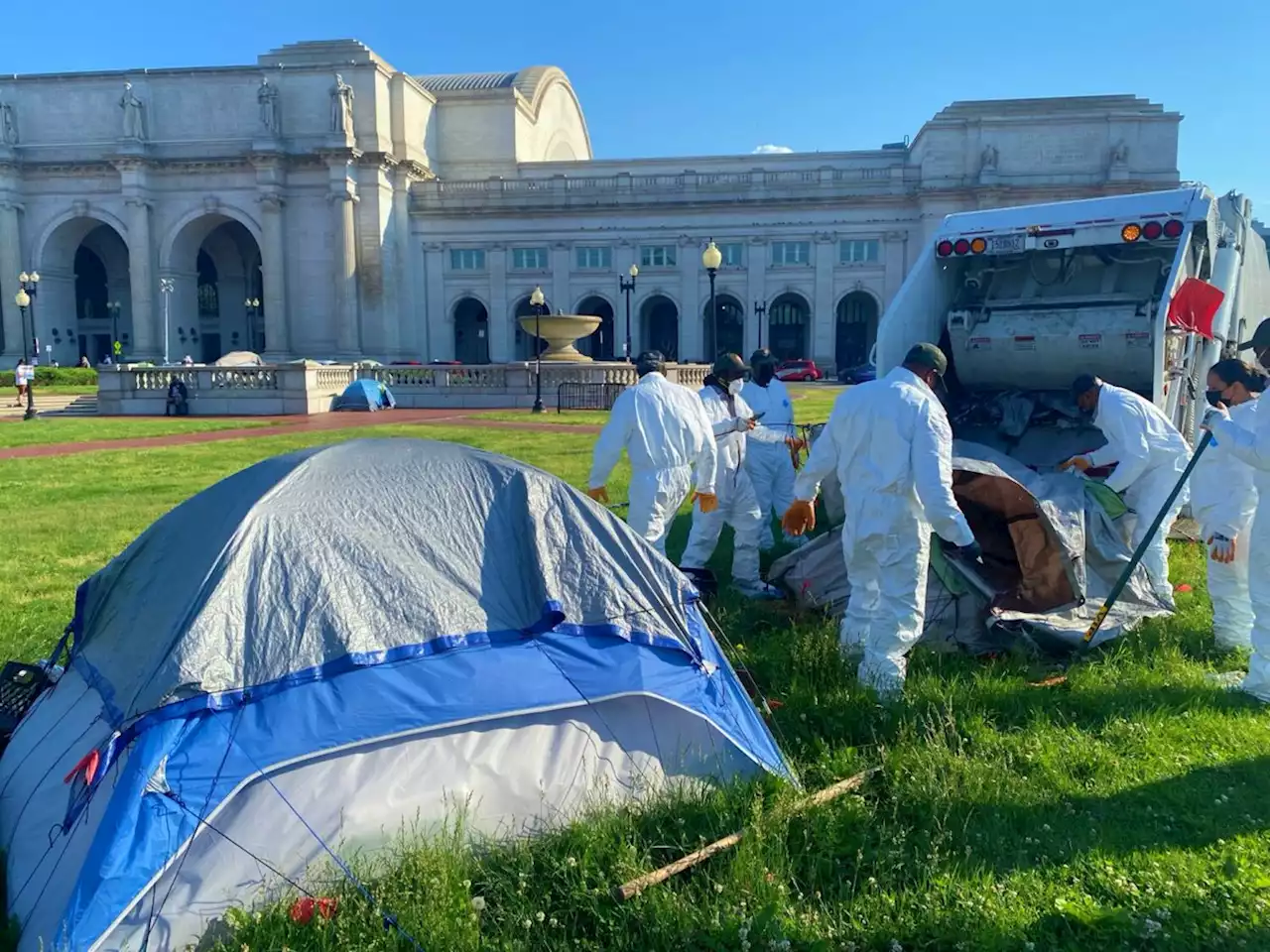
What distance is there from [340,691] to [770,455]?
6003mm

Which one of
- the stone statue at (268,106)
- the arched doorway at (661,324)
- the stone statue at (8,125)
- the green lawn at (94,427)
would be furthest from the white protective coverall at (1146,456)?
the stone statue at (8,125)

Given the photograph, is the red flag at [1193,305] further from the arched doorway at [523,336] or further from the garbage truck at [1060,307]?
the arched doorway at [523,336]

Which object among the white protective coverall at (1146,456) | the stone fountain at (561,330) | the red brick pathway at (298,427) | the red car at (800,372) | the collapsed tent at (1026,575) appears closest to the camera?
the collapsed tent at (1026,575)

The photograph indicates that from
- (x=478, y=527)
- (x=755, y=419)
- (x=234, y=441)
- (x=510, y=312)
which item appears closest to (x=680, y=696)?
(x=478, y=527)

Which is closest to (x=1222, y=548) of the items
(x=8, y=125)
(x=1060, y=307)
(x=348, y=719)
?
(x=1060, y=307)

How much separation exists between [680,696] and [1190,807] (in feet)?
7.57

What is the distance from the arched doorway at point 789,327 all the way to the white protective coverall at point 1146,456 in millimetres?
57240

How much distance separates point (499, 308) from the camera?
204 ft

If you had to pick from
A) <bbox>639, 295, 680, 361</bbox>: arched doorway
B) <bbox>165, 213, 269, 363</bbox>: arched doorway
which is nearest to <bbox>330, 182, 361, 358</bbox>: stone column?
<bbox>165, 213, 269, 363</bbox>: arched doorway

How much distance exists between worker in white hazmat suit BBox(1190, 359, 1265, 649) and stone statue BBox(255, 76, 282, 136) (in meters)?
60.0

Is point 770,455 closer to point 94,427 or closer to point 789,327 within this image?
point 94,427

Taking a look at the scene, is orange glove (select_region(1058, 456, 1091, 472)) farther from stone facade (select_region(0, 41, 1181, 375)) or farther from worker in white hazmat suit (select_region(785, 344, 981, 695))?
stone facade (select_region(0, 41, 1181, 375))

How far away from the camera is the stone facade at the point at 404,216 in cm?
5691

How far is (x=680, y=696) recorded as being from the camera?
4137mm
